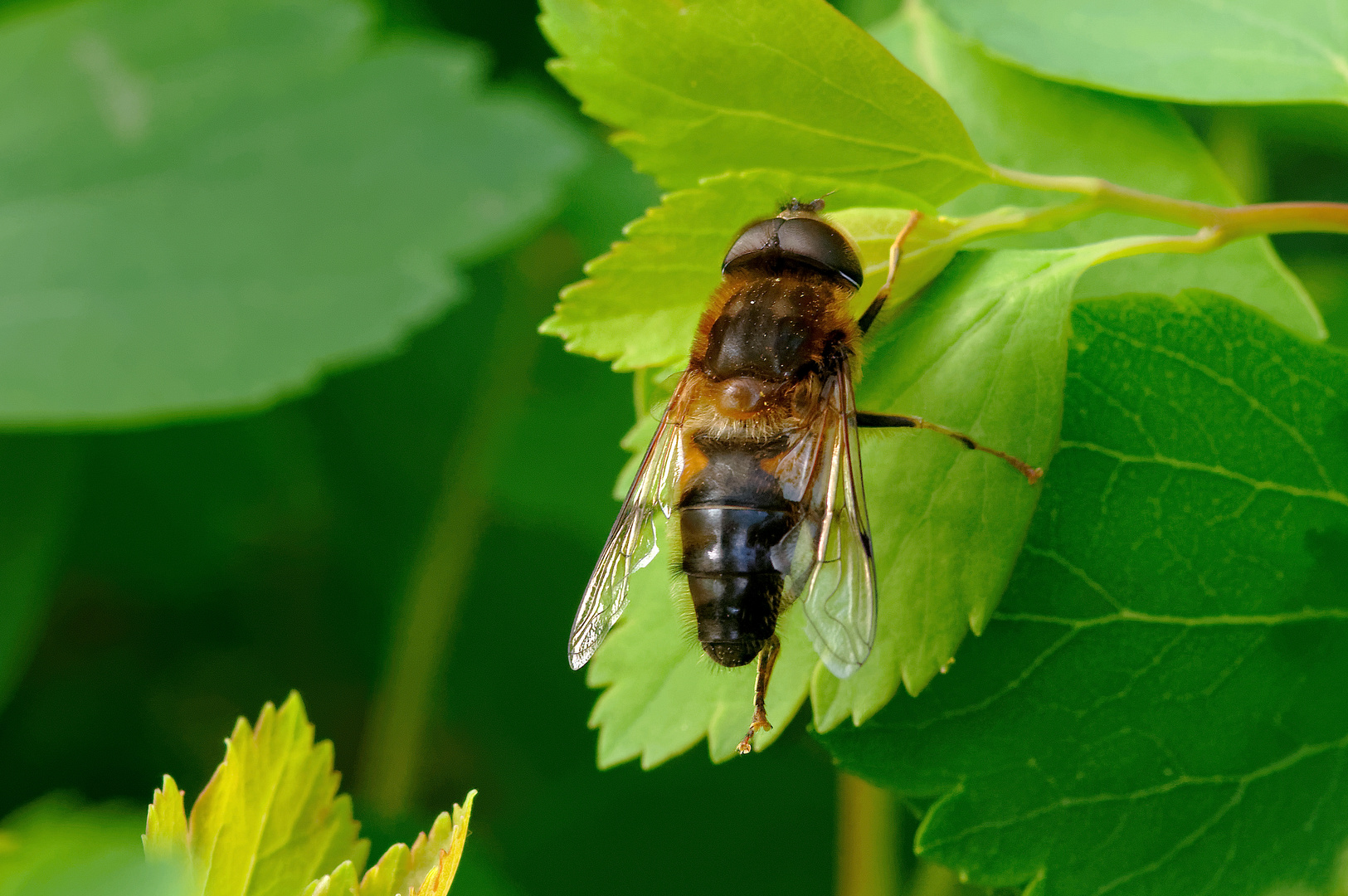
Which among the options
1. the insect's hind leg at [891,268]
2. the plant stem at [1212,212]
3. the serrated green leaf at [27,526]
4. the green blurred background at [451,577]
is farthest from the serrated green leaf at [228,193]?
the plant stem at [1212,212]

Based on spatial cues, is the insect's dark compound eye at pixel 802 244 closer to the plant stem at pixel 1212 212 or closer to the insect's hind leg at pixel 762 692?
the plant stem at pixel 1212 212

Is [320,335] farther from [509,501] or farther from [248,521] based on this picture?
[248,521]

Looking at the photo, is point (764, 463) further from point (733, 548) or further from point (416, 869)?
point (416, 869)

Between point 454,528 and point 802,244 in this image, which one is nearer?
point 802,244

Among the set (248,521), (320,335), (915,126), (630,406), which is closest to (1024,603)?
(915,126)

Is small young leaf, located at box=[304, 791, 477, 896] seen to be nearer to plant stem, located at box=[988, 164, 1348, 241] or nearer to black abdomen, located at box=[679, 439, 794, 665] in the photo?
black abdomen, located at box=[679, 439, 794, 665]

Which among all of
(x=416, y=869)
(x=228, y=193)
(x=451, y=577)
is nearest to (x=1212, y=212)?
(x=416, y=869)
